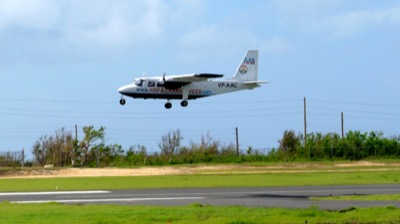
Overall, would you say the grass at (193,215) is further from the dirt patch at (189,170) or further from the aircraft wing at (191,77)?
the dirt patch at (189,170)

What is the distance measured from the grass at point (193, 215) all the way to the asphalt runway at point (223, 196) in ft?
7.81

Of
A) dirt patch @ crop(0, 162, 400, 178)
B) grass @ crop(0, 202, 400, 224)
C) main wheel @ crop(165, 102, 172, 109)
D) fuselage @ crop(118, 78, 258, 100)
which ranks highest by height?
fuselage @ crop(118, 78, 258, 100)

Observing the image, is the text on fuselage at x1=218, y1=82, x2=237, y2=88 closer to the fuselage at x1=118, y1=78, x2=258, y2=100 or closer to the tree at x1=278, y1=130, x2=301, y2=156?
the fuselage at x1=118, y1=78, x2=258, y2=100

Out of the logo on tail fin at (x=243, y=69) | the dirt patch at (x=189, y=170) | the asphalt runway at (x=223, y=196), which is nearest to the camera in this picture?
the asphalt runway at (x=223, y=196)

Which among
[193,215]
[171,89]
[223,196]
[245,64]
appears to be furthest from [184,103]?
[193,215]

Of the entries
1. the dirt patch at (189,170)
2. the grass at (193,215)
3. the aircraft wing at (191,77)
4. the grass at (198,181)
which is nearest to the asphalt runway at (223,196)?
the grass at (193,215)

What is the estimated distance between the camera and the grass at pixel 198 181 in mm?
39406

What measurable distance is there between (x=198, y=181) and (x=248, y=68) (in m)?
8.80

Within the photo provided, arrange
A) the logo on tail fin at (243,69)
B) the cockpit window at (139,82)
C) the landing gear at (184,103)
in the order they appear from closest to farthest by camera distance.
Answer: the landing gear at (184,103) → the cockpit window at (139,82) → the logo on tail fin at (243,69)

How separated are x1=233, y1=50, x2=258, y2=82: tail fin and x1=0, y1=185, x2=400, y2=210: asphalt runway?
11.7m

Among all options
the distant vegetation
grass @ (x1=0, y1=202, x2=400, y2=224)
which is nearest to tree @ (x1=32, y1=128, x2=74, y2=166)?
the distant vegetation

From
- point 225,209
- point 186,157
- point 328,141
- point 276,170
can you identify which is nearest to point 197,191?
point 225,209

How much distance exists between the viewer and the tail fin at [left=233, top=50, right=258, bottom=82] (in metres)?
47.7

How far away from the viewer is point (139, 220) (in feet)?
→ 71.9
